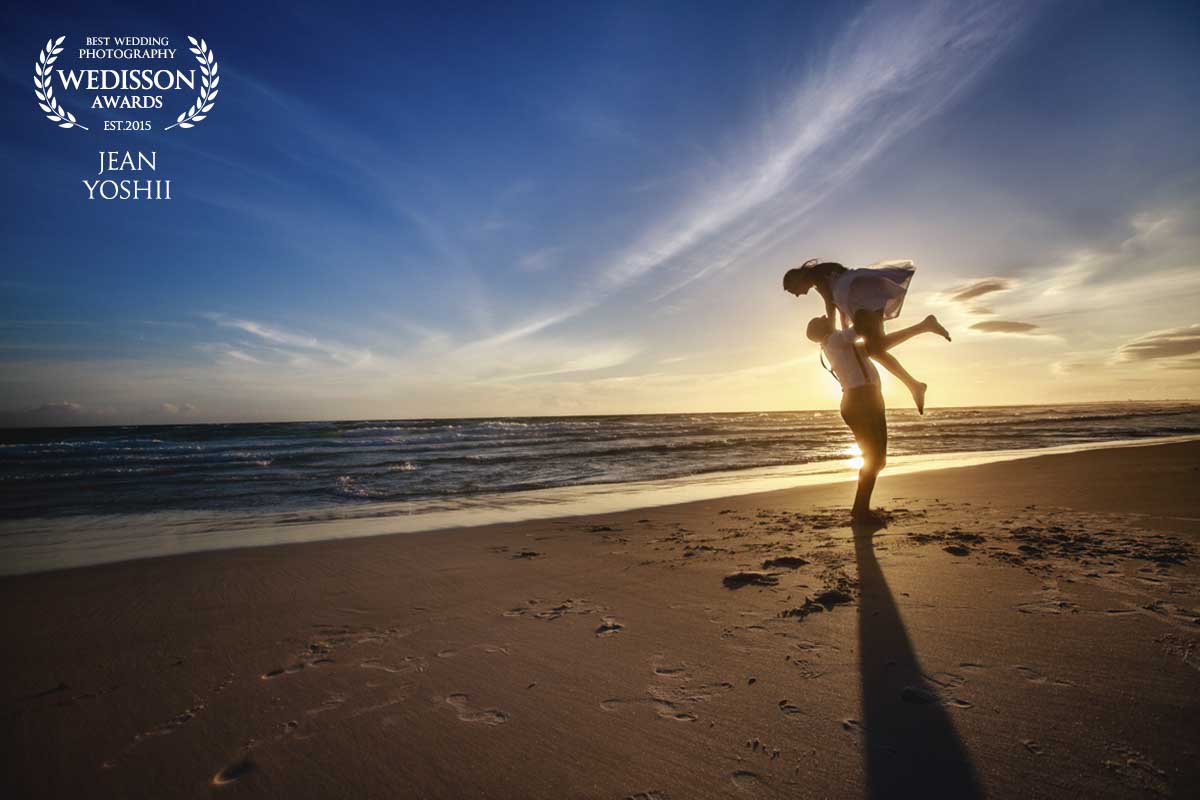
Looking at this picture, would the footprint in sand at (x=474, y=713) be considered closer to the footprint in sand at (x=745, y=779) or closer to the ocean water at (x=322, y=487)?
the footprint in sand at (x=745, y=779)

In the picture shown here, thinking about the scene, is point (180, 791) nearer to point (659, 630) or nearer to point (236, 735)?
point (236, 735)

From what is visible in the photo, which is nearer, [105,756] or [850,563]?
[105,756]

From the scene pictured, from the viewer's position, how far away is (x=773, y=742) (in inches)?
68.2

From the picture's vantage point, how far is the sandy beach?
162 cm

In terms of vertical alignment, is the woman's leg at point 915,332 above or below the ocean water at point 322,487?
above

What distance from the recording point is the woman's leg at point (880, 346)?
12.8 ft

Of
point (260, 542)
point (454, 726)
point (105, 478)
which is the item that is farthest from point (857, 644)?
point (105, 478)

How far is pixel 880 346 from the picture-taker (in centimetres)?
393

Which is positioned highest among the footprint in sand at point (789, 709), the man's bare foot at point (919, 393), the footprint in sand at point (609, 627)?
the man's bare foot at point (919, 393)

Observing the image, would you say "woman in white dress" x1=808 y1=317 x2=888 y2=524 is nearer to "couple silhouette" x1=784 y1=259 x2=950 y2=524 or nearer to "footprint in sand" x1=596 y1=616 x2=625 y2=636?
"couple silhouette" x1=784 y1=259 x2=950 y2=524

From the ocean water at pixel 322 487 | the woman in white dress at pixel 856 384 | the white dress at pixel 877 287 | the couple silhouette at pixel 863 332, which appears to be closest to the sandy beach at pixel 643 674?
the woman in white dress at pixel 856 384

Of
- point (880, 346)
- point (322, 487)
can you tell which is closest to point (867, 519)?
point (880, 346)

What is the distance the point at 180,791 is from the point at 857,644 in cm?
264

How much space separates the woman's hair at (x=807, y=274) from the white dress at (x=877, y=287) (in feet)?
0.94
